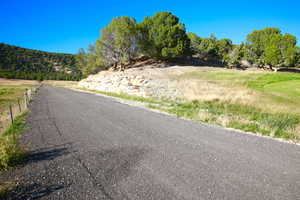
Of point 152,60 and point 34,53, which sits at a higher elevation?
point 34,53

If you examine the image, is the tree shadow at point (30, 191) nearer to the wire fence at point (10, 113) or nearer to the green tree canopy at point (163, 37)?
the wire fence at point (10, 113)

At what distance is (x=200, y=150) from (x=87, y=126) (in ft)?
16.4

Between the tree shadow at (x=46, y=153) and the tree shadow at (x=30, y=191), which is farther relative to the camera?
the tree shadow at (x=46, y=153)

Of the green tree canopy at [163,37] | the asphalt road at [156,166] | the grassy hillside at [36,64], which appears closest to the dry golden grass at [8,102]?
the asphalt road at [156,166]

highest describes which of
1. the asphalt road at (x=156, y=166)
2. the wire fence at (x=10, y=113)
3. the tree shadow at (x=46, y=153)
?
the wire fence at (x=10, y=113)

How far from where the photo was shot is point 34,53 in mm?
116000

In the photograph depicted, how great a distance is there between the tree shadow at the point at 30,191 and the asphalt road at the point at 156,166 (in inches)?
0.7

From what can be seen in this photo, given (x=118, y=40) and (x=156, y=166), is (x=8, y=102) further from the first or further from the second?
(x=118, y=40)

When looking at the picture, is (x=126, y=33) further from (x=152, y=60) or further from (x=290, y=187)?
(x=290, y=187)

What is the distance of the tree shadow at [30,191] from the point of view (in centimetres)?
268

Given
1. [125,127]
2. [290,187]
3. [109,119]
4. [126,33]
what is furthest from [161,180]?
[126,33]

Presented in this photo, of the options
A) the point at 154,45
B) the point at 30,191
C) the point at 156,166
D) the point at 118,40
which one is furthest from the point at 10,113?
the point at 154,45

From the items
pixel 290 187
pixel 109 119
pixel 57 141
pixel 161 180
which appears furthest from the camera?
pixel 109 119

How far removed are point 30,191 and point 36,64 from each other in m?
131
